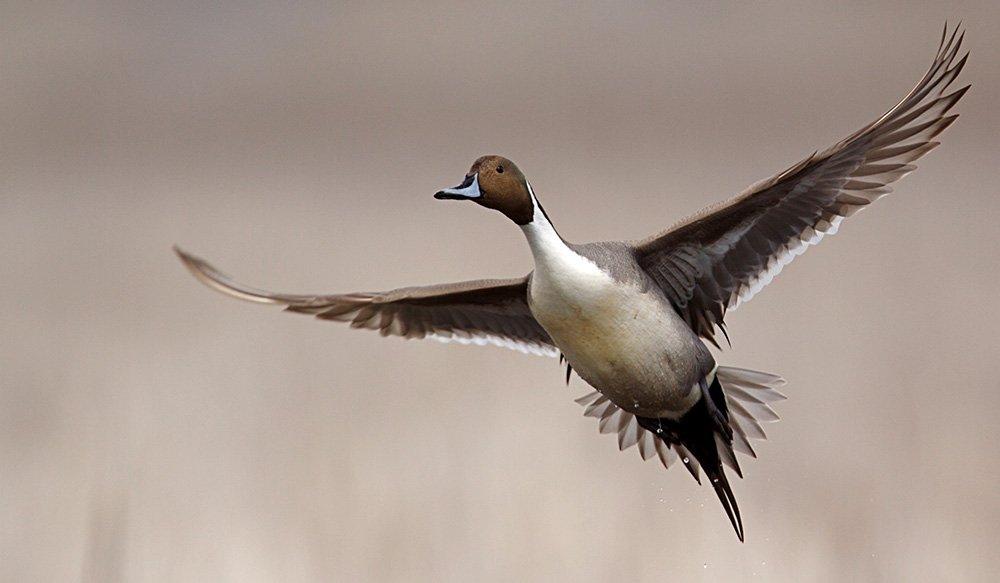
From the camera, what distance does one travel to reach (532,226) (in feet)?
4.90

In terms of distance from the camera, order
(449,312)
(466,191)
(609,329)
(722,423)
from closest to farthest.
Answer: (466,191), (609,329), (722,423), (449,312)

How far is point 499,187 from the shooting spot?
4.77 feet

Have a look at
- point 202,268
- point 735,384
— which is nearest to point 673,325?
point 735,384

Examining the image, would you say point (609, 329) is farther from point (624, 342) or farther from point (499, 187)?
point (499, 187)

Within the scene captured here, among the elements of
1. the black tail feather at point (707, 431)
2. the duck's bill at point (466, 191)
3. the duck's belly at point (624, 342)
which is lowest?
the black tail feather at point (707, 431)

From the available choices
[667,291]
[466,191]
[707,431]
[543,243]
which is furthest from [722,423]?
[466,191]

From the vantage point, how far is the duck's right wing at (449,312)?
5.49ft

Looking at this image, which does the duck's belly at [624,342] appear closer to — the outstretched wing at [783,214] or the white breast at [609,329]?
the white breast at [609,329]

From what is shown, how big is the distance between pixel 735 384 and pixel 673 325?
237mm

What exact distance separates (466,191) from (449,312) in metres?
0.43

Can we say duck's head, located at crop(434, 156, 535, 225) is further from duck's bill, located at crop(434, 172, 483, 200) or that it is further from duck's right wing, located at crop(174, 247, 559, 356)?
duck's right wing, located at crop(174, 247, 559, 356)

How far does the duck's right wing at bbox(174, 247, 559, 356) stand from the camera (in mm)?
1674

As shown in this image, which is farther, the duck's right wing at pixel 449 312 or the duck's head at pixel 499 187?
the duck's right wing at pixel 449 312

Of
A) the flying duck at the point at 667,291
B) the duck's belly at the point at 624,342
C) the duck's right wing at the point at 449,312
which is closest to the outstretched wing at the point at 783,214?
the flying duck at the point at 667,291
